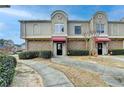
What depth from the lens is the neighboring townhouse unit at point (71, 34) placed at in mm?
19438

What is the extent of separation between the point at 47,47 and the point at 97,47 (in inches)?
151

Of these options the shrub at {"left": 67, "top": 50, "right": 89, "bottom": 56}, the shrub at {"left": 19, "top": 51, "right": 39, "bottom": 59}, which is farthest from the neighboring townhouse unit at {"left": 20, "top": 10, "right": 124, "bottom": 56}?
the shrub at {"left": 19, "top": 51, "right": 39, "bottom": 59}

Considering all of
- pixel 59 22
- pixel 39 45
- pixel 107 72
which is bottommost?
pixel 107 72

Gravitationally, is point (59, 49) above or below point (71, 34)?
below

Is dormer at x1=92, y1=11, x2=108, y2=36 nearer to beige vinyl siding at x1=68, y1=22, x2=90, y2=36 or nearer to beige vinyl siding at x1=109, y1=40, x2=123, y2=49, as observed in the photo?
beige vinyl siding at x1=68, y1=22, x2=90, y2=36

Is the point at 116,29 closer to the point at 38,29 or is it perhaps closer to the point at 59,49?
the point at 59,49

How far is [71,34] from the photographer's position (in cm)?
2095

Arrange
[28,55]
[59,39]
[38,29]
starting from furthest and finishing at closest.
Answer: [59,39] < [38,29] < [28,55]

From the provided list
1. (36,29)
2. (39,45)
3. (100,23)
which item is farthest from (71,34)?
(39,45)

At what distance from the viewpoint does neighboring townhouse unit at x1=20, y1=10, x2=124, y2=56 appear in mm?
19438

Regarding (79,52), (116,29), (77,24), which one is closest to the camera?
(79,52)
